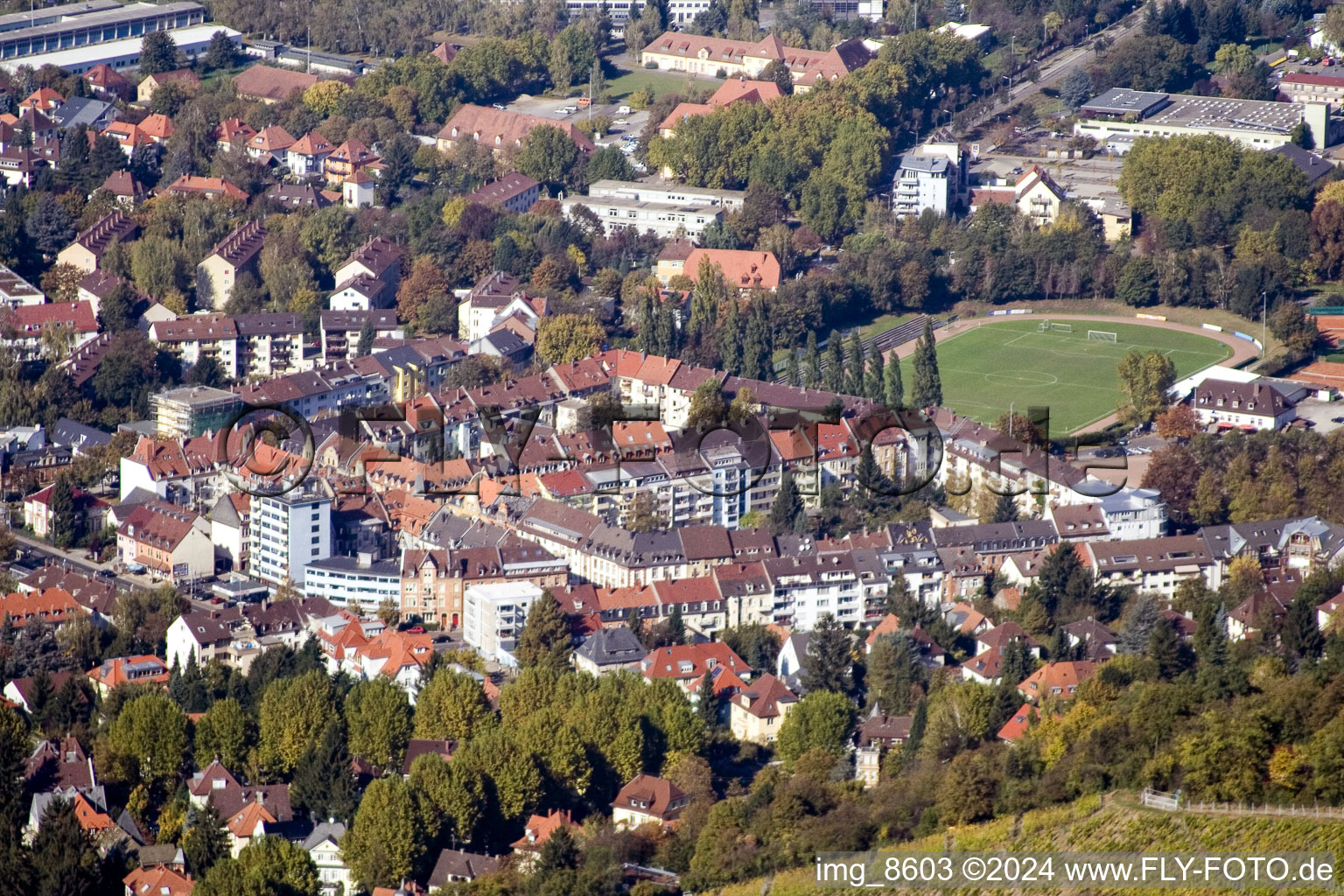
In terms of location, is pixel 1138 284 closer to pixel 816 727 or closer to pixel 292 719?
pixel 816 727

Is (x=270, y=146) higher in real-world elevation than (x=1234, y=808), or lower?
higher

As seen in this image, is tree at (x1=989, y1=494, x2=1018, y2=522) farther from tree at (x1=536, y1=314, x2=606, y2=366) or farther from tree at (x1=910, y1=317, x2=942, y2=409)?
tree at (x1=536, y1=314, x2=606, y2=366)

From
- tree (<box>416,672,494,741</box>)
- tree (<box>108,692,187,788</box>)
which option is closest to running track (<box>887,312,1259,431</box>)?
tree (<box>416,672,494,741</box>)

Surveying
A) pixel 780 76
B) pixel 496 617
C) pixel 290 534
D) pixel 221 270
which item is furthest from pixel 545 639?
pixel 780 76

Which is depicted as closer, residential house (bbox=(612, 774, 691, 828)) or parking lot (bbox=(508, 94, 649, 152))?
residential house (bbox=(612, 774, 691, 828))

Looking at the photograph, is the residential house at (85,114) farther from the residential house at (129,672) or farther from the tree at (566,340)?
the residential house at (129,672)

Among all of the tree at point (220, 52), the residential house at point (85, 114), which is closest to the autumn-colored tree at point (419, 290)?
the residential house at point (85, 114)
